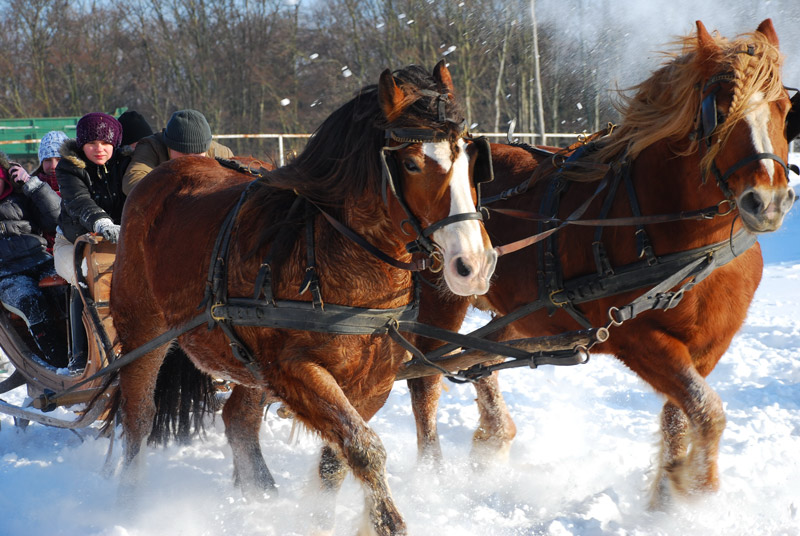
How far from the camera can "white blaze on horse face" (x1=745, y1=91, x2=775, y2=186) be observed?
2555mm

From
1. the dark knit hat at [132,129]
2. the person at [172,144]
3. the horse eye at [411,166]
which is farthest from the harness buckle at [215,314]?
the dark knit hat at [132,129]

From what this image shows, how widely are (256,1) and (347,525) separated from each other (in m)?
25.5

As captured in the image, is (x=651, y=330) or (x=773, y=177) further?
(x=651, y=330)

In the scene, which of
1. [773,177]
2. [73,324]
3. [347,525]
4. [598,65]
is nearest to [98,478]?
[73,324]

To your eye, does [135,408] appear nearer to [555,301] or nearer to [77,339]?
[77,339]

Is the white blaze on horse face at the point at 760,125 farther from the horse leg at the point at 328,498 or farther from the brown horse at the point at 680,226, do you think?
the horse leg at the point at 328,498

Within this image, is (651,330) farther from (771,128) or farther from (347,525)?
(347,525)

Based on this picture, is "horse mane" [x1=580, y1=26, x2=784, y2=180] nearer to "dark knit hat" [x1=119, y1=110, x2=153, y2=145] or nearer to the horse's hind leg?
the horse's hind leg

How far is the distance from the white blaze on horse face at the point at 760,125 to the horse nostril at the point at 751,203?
0.34 ft

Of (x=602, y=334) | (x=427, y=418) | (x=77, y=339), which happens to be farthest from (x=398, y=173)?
(x=77, y=339)

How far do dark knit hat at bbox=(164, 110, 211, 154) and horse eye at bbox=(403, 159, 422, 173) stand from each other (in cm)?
230

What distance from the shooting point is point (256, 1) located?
25953 mm

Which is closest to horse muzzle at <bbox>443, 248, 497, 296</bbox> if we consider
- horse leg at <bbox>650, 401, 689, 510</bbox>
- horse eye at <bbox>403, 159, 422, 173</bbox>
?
horse eye at <bbox>403, 159, 422, 173</bbox>

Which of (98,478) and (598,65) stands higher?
(598,65)
